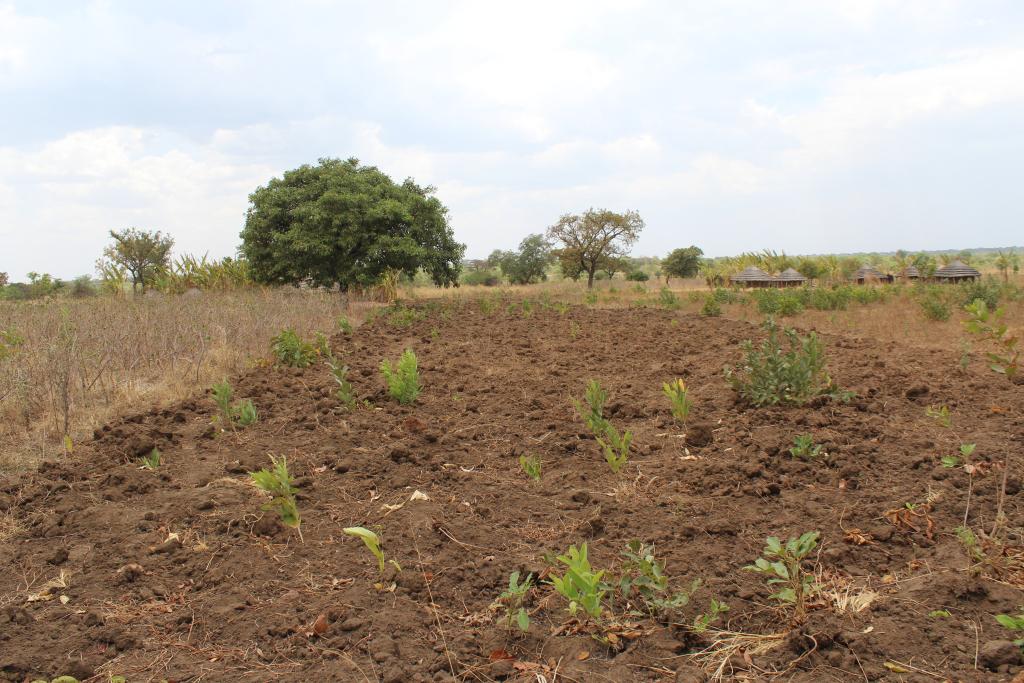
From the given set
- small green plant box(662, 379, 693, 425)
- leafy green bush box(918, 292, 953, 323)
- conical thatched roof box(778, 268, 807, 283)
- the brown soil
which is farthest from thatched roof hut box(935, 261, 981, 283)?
small green plant box(662, 379, 693, 425)

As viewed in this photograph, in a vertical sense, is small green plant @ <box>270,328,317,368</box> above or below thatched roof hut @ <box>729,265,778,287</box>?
below

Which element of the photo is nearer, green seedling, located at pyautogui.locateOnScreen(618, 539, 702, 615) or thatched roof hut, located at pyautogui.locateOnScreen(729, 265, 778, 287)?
green seedling, located at pyautogui.locateOnScreen(618, 539, 702, 615)

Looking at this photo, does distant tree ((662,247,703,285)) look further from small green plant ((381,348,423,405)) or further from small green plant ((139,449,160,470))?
small green plant ((139,449,160,470))

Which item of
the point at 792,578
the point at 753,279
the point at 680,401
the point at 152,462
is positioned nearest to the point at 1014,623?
the point at 792,578

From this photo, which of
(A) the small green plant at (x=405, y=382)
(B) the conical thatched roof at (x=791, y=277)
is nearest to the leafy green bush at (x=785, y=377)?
(A) the small green plant at (x=405, y=382)

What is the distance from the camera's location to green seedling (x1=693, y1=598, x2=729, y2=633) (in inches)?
95.5

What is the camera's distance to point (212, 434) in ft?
18.6

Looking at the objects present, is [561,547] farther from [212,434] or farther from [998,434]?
[212,434]

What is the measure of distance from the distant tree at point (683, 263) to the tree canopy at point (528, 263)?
8121 millimetres

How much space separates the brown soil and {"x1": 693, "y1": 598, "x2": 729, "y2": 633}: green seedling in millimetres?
49

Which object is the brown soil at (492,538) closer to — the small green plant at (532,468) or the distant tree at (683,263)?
the small green plant at (532,468)

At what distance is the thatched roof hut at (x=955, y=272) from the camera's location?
2623cm

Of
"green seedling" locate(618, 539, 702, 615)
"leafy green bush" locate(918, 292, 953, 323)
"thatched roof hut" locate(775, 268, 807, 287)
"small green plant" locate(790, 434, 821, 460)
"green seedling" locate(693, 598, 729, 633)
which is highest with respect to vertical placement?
"thatched roof hut" locate(775, 268, 807, 287)

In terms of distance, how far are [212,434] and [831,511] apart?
461 cm
